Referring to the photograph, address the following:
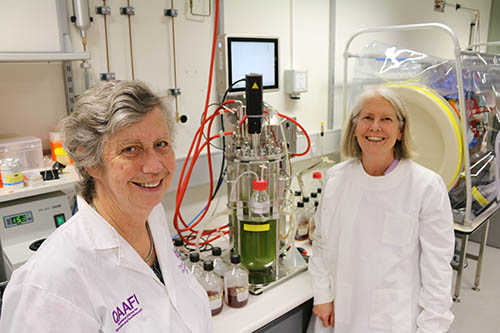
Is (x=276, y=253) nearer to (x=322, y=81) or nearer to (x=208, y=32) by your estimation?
(x=208, y=32)

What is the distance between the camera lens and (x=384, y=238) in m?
1.45

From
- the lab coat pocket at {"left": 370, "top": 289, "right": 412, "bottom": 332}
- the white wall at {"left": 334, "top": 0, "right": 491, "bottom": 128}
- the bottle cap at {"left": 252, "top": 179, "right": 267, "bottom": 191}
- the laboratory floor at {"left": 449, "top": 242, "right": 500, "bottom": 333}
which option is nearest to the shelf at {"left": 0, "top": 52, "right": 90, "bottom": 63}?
the bottle cap at {"left": 252, "top": 179, "right": 267, "bottom": 191}

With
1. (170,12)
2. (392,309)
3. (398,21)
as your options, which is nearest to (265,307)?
(392,309)

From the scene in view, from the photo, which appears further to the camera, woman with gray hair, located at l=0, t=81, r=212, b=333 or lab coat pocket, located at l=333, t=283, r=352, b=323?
lab coat pocket, located at l=333, t=283, r=352, b=323

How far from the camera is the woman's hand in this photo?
153 centimetres

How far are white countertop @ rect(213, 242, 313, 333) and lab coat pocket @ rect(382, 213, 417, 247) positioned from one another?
1.27 feet

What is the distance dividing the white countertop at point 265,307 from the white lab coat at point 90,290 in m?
0.27

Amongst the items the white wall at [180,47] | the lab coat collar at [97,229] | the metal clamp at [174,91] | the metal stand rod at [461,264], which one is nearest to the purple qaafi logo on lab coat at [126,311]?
the lab coat collar at [97,229]

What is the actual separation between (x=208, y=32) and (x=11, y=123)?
103 cm

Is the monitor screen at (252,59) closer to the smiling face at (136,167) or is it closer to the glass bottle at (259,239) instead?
the glass bottle at (259,239)

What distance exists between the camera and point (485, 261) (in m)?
3.22

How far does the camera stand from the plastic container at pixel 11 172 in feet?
4.08

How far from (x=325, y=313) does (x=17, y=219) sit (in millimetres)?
1214

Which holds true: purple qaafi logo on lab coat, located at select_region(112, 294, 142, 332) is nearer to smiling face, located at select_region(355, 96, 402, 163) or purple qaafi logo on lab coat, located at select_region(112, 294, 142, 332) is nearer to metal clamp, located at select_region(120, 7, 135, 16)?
smiling face, located at select_region(355, 96, 402, 163)
